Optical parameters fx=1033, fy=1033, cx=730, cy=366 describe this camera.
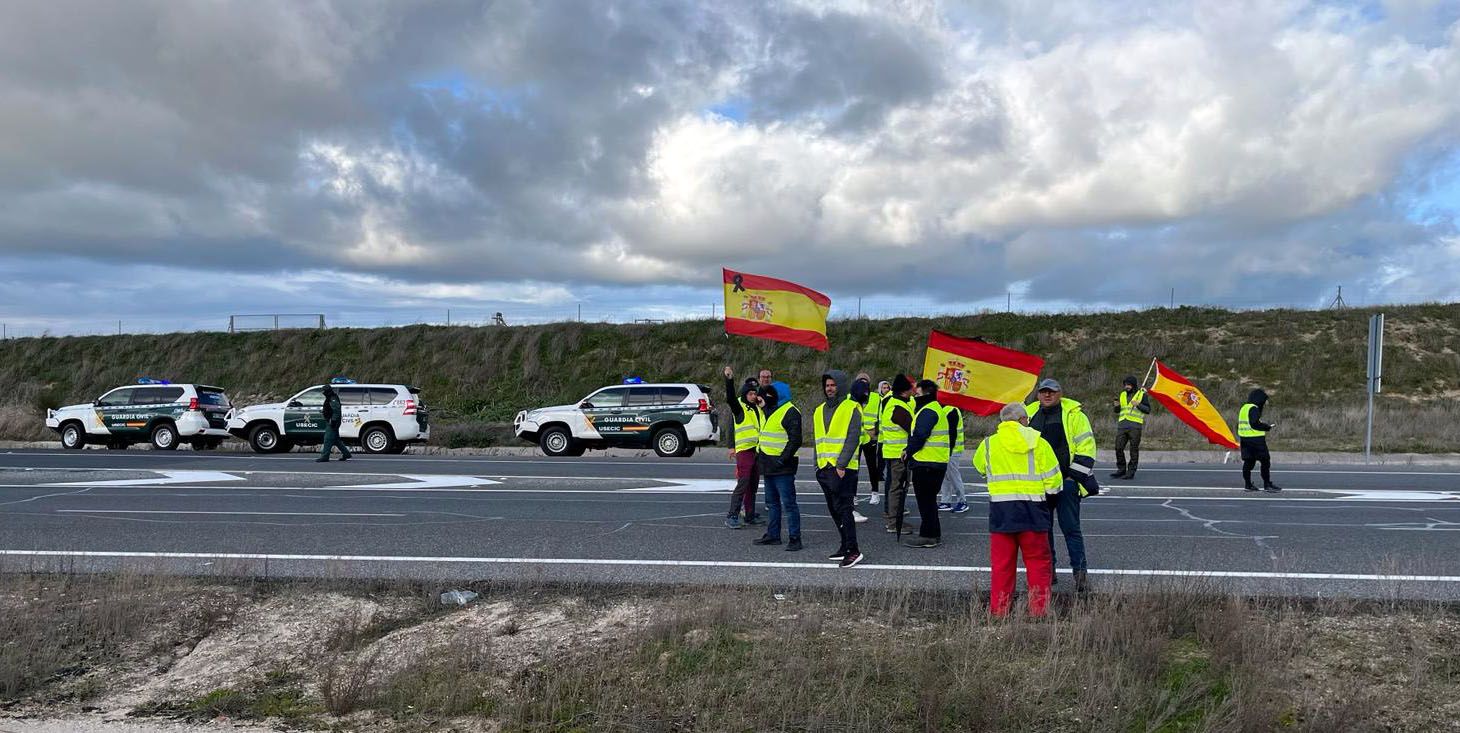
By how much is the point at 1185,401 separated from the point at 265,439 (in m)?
18.9

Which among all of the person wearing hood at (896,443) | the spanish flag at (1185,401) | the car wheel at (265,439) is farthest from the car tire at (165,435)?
the spanish flag at (1185,401)

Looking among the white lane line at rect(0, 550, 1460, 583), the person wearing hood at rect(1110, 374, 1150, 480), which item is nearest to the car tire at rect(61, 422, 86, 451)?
the white lane line at rect(0, 550, 1460, 583)

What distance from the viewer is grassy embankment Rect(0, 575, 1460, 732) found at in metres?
4.92

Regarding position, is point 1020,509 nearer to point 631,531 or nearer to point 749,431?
point 749,431

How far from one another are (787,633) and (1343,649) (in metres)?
3.16

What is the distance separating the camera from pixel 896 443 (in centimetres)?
1029

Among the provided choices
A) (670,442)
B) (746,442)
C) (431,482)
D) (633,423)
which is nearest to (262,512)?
(431,482)

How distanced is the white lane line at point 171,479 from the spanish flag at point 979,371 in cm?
1066

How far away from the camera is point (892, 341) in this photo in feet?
144

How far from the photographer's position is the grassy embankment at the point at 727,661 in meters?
4.92

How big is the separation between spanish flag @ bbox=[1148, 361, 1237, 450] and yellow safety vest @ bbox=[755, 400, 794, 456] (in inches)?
Result: 401

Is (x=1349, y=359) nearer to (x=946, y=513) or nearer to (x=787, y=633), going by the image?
(x=946, y=513)

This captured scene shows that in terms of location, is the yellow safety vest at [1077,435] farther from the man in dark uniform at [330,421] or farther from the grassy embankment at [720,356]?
the grassy embankment at [720,356]

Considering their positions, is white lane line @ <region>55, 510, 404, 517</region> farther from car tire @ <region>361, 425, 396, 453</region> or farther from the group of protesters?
car tire @ <region>361, 425, 396, 453</region>
